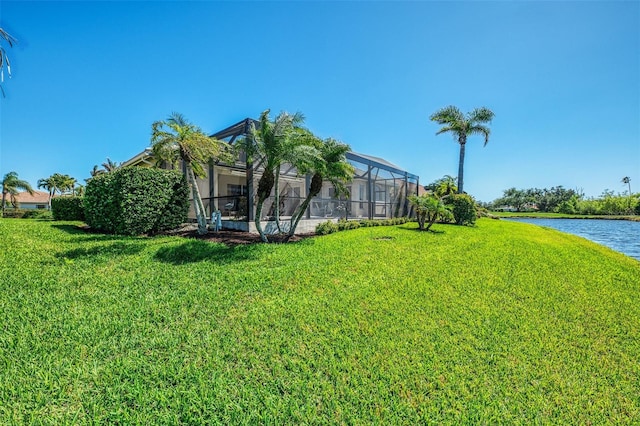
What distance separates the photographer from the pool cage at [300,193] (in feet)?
35.1

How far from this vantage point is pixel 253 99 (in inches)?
456

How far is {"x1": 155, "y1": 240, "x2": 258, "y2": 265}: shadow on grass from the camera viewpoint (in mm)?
6074

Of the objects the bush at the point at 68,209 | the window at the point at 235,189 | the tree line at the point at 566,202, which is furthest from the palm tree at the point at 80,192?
the tree line at the point at 566,202

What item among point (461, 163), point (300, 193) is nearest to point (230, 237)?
point (300, 193)

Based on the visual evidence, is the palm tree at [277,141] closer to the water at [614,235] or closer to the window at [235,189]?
the window at [235,189]

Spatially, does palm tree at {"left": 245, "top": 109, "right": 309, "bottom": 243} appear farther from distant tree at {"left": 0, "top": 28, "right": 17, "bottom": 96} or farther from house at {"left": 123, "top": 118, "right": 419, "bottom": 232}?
distant tree at {"left": 0, "top": 28, "right": 17, "bottom": 96}

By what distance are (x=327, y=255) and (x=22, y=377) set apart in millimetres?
5373

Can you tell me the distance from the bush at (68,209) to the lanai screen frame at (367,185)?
21.3 ft

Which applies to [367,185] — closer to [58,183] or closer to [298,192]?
[298,192]

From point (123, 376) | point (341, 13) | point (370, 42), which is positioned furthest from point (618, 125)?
point (123, 376)

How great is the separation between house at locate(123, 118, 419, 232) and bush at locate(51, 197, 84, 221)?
Result: 3.85 m

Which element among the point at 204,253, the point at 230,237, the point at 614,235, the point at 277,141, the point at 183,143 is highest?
the point at 183,143

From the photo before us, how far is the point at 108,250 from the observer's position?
21.0 ft

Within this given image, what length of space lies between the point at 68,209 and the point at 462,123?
27.3m
